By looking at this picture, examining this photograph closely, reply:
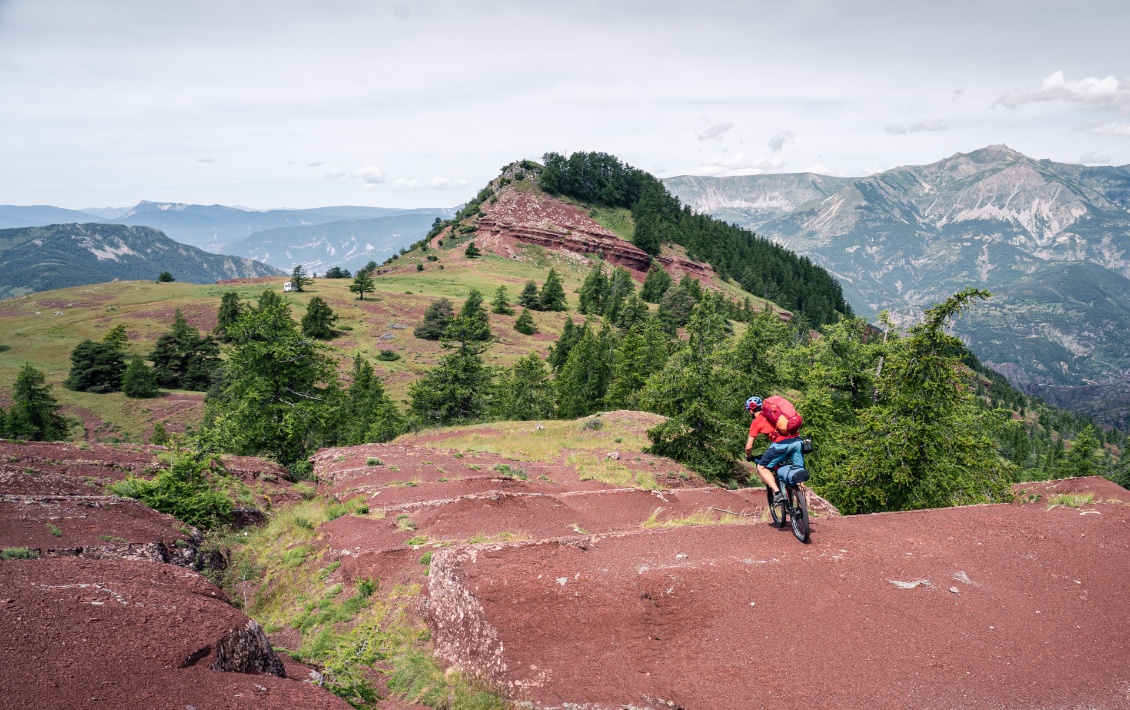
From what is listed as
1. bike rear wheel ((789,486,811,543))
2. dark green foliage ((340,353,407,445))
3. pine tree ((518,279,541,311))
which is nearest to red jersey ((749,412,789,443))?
bike rear wheel ((789,486,811,543))

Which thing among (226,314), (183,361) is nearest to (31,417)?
(183,361)

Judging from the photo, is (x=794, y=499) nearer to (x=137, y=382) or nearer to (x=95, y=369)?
(x=137, y=382)

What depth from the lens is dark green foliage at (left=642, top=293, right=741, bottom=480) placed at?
80.0 ft

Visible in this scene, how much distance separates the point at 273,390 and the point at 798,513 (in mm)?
24240

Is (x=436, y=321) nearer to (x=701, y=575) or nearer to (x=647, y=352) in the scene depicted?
(x=647, y=352)

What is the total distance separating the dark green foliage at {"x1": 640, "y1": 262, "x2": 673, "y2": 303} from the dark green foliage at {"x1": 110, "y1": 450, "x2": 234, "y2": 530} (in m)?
104

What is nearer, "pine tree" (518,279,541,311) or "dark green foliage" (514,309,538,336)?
"dark green foliage" (514,309,538,336)

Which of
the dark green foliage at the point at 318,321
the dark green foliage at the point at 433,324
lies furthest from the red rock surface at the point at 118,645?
the dark green foliage at the point at 433,324

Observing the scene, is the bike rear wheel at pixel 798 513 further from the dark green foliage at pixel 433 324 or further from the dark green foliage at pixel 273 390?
the dark green foliage at pixel 433 324

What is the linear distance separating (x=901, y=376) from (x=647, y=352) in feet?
95.5

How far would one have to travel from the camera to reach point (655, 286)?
388 ft

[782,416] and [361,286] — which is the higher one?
[361,286]

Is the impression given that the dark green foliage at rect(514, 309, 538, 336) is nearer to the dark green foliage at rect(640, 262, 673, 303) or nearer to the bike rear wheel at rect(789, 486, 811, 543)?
the dark green foliage at rect(640, 262, 673, 303)

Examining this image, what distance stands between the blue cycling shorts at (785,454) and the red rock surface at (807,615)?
4.51 ft
